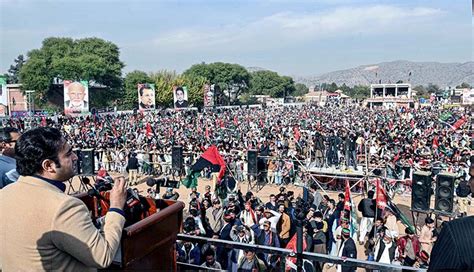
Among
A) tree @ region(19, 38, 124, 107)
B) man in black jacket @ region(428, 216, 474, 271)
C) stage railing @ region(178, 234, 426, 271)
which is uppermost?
tree @ region(19, 38, 124, 107)

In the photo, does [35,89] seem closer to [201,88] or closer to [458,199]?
[201,88]

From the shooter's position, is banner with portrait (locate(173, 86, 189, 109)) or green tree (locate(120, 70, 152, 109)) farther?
green tree (locate(120, 70, 152, 109))

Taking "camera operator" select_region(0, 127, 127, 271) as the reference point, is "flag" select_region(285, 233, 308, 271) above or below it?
below

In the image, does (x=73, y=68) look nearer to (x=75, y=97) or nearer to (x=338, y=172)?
(x=75, y=97)

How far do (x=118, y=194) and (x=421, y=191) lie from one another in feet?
25.7

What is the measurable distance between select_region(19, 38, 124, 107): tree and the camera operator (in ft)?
176

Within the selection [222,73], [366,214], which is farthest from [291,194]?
[222,73]

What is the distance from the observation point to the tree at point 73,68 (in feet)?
165

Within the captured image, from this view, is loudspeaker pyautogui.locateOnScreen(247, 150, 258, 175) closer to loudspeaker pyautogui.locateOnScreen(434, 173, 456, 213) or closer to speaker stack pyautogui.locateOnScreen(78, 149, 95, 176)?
speaker stack pyautogui.locateOnScreen(78, 149, 95, 176)

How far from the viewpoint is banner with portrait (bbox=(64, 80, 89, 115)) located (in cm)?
2814

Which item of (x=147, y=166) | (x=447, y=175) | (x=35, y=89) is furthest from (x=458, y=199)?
(x=35, y=89)

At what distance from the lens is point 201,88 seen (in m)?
72.8

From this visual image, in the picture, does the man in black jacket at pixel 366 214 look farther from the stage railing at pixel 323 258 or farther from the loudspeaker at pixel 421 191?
the stage railing at pixel 323 258

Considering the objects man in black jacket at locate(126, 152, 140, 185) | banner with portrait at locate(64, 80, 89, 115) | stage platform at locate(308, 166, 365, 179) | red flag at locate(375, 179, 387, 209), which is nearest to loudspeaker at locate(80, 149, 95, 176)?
man in black jacket at locate(126, 152, 140, 185)
